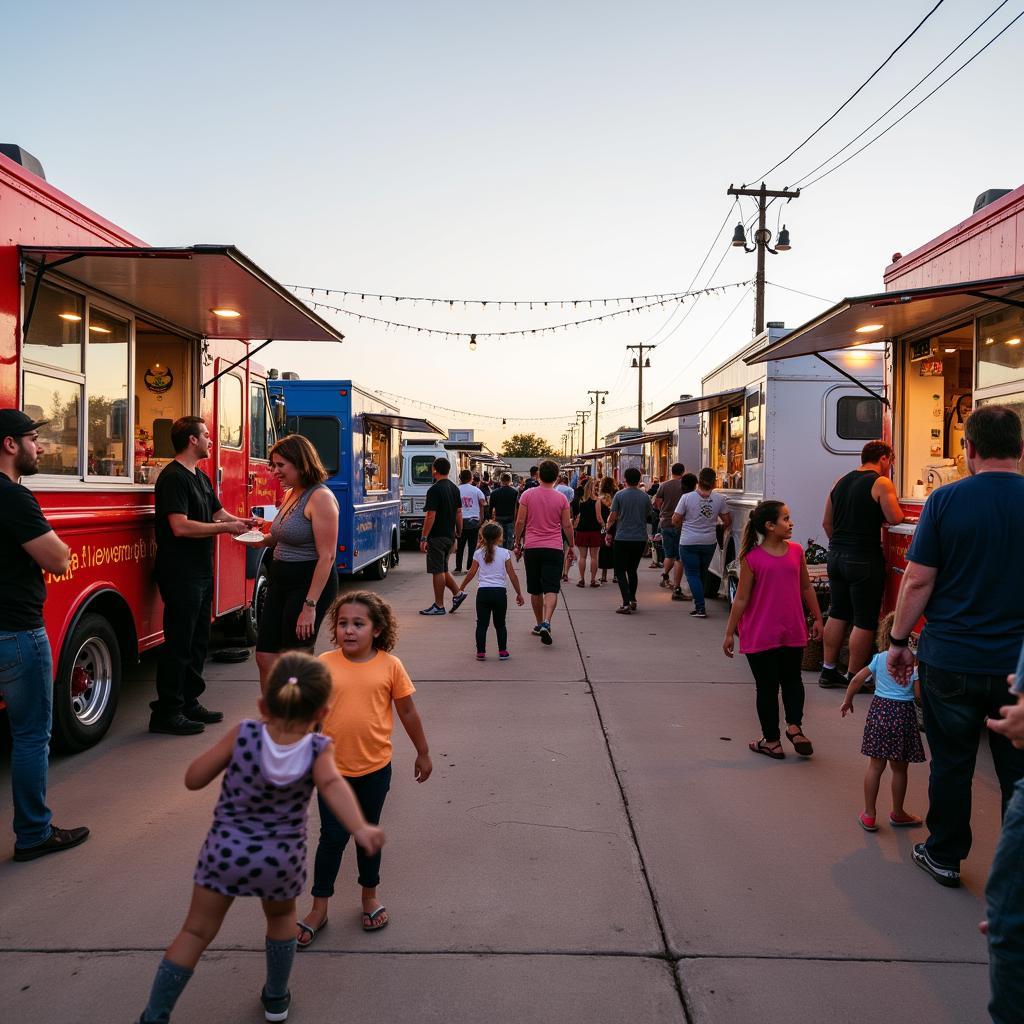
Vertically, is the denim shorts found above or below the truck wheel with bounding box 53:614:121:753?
above

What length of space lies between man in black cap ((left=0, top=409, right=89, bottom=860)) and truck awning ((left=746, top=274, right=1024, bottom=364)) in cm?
509

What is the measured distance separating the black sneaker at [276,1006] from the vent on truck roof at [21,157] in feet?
14.6

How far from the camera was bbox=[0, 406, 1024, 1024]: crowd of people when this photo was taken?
2.49m

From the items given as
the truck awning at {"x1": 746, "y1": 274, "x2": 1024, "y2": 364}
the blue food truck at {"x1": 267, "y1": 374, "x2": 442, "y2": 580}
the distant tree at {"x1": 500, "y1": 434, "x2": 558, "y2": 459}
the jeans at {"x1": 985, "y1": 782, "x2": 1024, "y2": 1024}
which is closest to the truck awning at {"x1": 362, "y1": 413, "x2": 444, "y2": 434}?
the blue food truck at {"x1": 267, "y1": 374, "x2": 442, "y2": 580}

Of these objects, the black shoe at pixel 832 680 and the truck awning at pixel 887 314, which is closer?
the truck awning at pixel 887 314

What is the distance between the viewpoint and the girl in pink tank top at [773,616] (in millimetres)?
5348

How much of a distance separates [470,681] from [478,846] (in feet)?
11.0

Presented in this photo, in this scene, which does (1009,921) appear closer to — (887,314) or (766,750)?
(766,750)

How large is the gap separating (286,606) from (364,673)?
187 centimetres

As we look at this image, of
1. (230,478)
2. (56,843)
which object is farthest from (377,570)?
(56,843)

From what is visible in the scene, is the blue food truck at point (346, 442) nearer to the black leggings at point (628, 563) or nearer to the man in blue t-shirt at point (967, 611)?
the black leggings at point (628, 563)

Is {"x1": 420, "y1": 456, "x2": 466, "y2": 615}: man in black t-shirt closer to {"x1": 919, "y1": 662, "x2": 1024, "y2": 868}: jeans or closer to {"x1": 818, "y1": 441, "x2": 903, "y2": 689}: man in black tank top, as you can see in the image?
{"x1": 818, "y1": 441, "x2": 903, "y2": 689}: man in black tank top

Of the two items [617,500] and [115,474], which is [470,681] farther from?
[617,500]

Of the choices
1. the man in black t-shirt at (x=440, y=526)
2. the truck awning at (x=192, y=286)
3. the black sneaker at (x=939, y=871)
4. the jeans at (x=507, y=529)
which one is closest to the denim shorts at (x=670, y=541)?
the jeans at (x=507, y=529)
